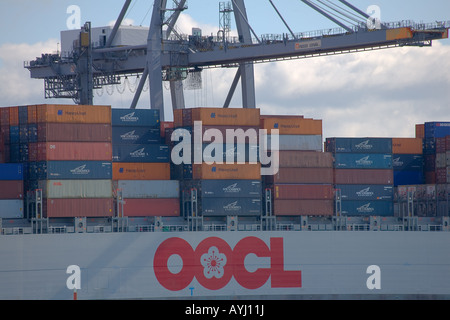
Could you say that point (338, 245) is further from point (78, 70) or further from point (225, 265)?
point (78, 70)

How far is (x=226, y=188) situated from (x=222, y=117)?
13.0 ft

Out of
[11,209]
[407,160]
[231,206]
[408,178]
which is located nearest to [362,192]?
[408,178]

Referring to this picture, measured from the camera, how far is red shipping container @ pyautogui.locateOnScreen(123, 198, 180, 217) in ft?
149

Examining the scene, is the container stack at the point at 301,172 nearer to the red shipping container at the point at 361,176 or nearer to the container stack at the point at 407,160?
the red shipping container at the point at 361,176

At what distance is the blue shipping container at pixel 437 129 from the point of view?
53.4 metres

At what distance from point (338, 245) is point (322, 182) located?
3.78 metres

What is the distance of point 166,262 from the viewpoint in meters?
45.5

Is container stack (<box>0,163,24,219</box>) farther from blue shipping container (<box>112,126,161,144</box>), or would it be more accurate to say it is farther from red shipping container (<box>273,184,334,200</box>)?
red shipping container (<box>273,184,334,200</box>)

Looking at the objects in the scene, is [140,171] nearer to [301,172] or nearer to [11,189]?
[11,189]

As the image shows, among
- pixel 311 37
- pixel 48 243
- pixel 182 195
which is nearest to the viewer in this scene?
pixel 48 243

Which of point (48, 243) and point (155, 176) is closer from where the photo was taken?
point (48, 243)

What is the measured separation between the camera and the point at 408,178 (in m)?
53.8
